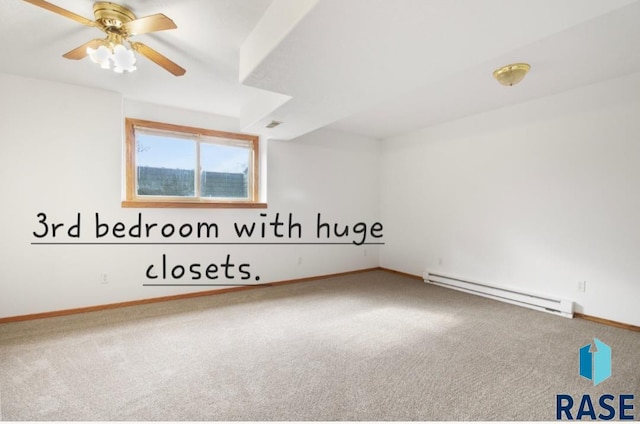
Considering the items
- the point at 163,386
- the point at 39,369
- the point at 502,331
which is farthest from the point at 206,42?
the point at 502,331

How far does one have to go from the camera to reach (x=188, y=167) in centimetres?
381

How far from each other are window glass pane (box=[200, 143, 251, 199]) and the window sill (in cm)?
27

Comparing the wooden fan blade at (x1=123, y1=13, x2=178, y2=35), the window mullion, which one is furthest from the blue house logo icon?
the window mullion

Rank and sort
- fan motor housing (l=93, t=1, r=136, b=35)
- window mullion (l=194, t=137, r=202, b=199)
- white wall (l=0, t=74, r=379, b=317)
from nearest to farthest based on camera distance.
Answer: fan motor housing (l=93, t=1, r=136, b=35)
white wall (l=0, t=74, r=379, b=317)
window mullion (l=194, t=137, r=202, b=199)

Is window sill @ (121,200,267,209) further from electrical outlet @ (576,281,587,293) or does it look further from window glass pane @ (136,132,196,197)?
electrical outlet @ (576,281,587,293)

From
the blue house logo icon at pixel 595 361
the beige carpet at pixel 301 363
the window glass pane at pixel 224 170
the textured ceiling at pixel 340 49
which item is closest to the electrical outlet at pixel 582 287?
the beige carpet at pixel 301 363

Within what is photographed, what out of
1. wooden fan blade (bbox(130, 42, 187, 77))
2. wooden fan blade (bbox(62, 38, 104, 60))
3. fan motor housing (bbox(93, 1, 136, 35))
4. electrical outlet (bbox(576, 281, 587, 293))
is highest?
fan motor housing (bbox(93, 1, 136, 35))

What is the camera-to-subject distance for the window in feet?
A: 11.4

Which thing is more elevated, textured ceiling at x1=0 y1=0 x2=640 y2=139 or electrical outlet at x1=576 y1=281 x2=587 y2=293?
textured ceiling at x1=0 y1=0 x2=640 y2=139

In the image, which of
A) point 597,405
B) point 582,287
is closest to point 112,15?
point 597,405

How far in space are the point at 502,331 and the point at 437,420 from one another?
153cm

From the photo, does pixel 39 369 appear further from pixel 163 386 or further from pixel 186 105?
pixel 186 105

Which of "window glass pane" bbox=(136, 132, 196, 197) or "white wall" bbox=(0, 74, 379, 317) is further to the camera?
"window glass pane" bbox=(136, 132, 196, 197)

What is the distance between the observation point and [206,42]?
2.16m
